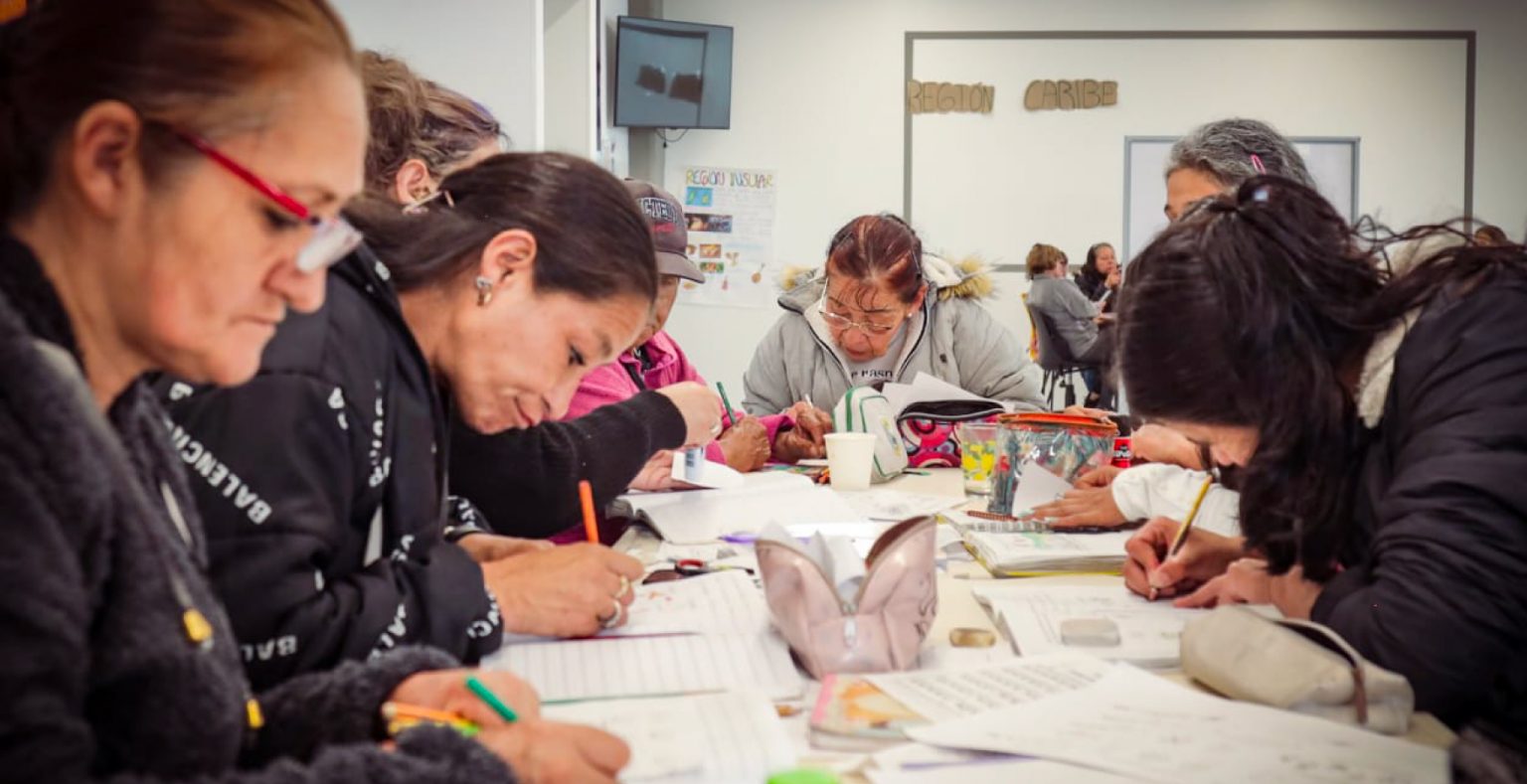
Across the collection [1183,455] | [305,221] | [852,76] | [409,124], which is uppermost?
[852,76]

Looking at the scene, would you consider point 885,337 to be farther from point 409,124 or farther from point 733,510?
point 409,124

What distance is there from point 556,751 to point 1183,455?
1.70 metres

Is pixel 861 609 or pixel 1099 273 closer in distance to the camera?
pixel 861 609

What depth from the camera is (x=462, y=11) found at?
3578mm

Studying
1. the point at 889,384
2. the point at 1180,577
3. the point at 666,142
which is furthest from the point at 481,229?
the point at 666,142

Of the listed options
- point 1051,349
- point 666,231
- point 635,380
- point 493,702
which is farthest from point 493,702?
point 1051,349

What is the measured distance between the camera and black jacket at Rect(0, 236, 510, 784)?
2.23 feet

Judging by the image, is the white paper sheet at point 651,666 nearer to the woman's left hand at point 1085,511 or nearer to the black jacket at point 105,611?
the black jacket at point 105,611

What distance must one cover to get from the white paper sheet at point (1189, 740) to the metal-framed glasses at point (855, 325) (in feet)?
7.47

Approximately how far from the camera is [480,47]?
360cm

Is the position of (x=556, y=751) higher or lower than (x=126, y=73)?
lower

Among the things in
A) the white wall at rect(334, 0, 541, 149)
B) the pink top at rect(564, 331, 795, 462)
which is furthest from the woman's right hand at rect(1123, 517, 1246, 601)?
the white wall at rect(334, 0, 541, 149)

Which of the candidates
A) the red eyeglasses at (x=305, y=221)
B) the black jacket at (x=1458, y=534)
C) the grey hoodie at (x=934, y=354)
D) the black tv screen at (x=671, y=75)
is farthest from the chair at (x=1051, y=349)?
the red eyeglasses at (x=305, y=221)

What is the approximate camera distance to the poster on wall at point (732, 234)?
700 cm
